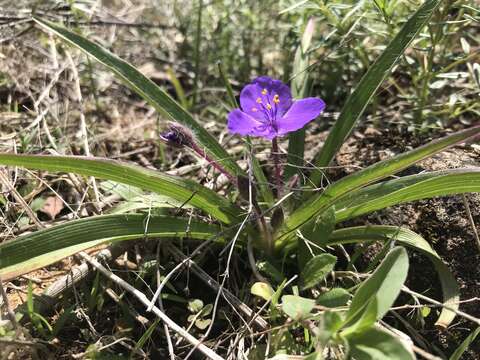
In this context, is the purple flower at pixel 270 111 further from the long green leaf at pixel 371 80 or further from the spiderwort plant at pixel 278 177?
the long green leaf at pixel 371 80

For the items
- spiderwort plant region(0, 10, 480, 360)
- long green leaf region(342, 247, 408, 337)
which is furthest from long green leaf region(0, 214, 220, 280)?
long green leaf region(342, 247, 408, 337)

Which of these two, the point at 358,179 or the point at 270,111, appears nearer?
the point at 358,179

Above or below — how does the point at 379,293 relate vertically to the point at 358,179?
below

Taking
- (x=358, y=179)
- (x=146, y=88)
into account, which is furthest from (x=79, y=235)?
(x=358, y=179)

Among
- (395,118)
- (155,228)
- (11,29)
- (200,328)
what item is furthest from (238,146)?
(11,29)

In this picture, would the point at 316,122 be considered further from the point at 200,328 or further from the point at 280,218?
the point at 200,328

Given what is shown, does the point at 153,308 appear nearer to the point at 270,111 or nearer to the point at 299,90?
the point at 270,111

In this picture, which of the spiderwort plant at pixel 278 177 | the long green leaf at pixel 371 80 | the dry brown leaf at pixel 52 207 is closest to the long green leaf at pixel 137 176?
the spiderwort plant at pixel 278 177

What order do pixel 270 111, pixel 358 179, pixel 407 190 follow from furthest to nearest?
pixel 270 111 < pixel 358 179 < pixel 407 190
